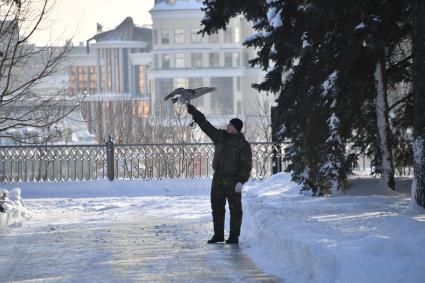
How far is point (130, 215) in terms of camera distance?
17.1m

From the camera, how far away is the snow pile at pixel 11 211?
48.9 ft

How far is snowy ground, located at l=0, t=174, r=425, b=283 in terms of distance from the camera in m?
7.92

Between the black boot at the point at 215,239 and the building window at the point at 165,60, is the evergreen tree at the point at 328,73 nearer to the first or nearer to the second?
the black boot at the point at 215,239

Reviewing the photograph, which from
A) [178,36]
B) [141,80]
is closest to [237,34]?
[178,36]

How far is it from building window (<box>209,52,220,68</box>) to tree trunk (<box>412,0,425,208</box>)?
73.2 m

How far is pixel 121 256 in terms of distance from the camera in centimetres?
1117

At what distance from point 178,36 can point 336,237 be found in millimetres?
75088

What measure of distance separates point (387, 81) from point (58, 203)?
347 inches

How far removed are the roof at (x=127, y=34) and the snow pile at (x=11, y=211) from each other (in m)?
77.4

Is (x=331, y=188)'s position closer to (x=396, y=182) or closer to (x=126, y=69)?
(x=396, y=182)

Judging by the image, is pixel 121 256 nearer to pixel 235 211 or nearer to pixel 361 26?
pixel 235 211

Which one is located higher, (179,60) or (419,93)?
(179,60)

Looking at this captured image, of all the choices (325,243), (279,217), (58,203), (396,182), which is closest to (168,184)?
(58,203)

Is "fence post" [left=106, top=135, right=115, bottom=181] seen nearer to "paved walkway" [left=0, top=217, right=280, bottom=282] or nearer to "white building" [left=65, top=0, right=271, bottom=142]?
"paved walkway" [left=0, top=217, right=280, bottom=282]
